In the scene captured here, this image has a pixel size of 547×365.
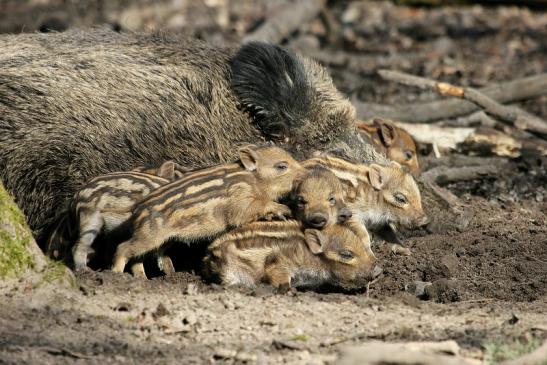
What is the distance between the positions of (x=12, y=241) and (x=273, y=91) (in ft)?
9.70

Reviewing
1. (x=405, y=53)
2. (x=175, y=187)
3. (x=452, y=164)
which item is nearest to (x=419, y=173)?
(x=452, y=164)

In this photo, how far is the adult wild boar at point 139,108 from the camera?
691cm

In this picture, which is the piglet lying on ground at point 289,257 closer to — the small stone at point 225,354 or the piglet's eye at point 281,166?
the piglet's eye at point 281,166

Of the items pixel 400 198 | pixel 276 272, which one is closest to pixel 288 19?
pixel 400 198

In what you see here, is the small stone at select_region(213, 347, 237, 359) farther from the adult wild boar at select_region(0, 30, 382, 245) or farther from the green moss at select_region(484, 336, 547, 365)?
the adult wild boar at select_region(0, 30, 382, 245)

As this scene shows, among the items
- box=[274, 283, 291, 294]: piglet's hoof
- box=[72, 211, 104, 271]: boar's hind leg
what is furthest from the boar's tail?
box=[274, 283, 291, 294]: piglet's hoof

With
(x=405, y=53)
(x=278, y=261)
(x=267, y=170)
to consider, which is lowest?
(x=405, y=53)

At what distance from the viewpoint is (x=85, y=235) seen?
616 cm

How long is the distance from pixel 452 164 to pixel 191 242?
13.2 ft

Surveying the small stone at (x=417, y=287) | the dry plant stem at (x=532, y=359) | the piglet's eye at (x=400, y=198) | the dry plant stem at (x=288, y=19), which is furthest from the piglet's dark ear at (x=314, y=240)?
the dry plant stem at (x=288, y=19)

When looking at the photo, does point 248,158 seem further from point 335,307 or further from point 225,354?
point 225,354

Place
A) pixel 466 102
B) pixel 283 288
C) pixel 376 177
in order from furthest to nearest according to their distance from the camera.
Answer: pixel 466 102 → pixel 376 177 → pixel 283 288

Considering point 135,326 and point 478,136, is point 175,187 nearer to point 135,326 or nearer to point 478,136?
point 135,326

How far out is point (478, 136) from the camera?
381 inches
